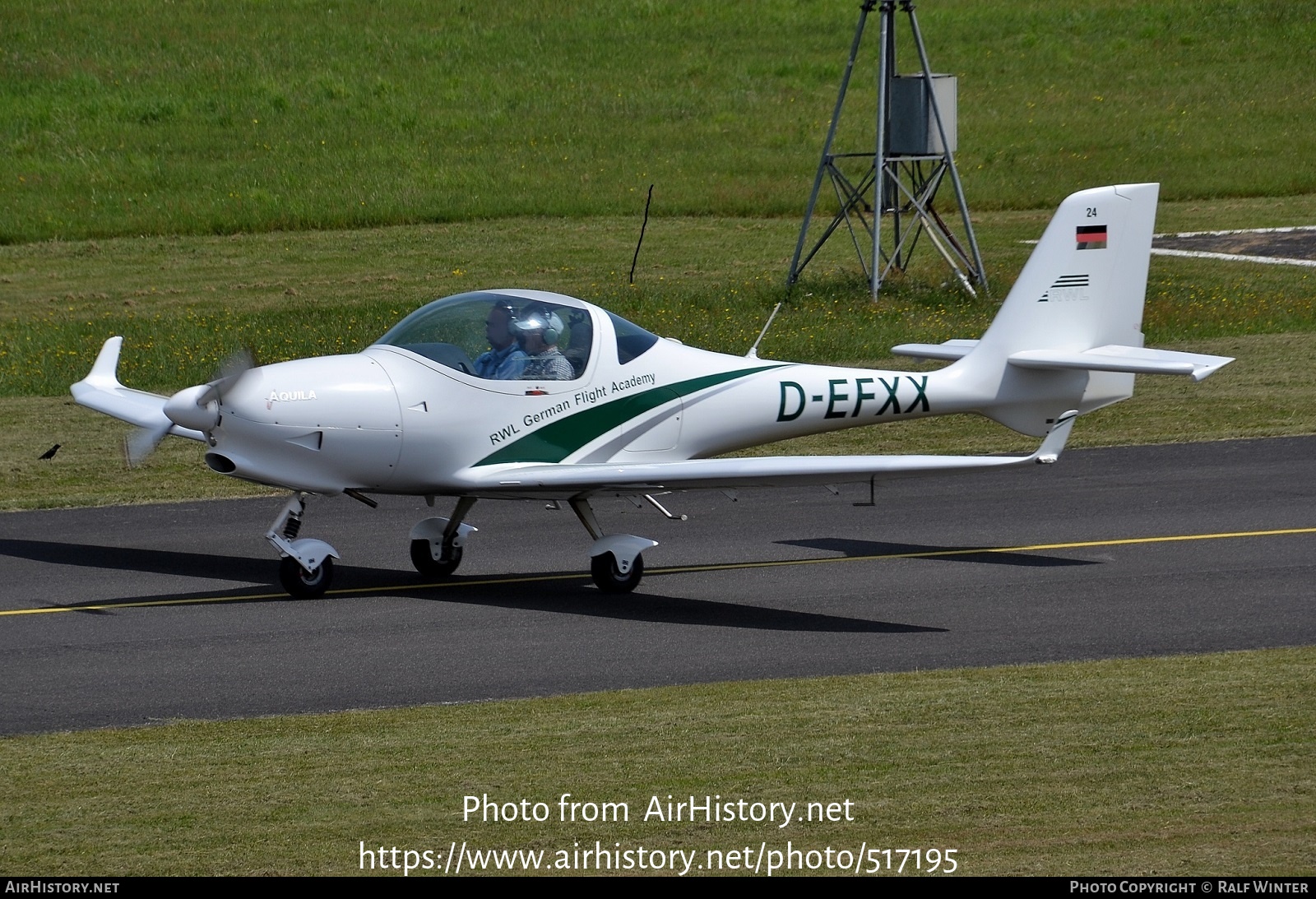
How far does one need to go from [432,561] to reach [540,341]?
1.94 metres

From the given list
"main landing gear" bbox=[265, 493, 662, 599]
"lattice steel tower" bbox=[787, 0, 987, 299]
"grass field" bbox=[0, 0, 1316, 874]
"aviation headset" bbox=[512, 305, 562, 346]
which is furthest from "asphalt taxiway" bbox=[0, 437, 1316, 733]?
"lattice steel tower" bbox=[787, 0, 987, 299]

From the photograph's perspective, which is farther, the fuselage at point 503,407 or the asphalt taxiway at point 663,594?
the fuselage at point 503,407

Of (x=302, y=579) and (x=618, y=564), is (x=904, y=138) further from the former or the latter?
(x=302, y=579)

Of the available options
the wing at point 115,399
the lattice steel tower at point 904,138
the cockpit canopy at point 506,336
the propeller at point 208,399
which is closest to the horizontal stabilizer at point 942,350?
the cockpit canopy at point 506,336

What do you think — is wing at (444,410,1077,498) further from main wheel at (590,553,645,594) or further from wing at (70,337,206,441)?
wing at (70,337,206,441)

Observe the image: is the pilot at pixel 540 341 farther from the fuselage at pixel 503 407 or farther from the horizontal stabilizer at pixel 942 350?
the horizontal stabilizer at pixel 942 350

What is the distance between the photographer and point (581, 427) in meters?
12.4

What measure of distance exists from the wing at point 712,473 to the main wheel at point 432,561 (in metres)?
0.87

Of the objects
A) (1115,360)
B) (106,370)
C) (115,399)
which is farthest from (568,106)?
(1115,360)

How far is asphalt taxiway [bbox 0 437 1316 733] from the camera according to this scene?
10078mm

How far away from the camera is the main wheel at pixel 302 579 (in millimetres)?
12055

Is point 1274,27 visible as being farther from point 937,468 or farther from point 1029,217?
point 937,468

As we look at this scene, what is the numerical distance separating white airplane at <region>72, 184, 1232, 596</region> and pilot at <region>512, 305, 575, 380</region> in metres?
0.01

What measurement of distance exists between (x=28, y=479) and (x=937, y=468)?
1039cm
